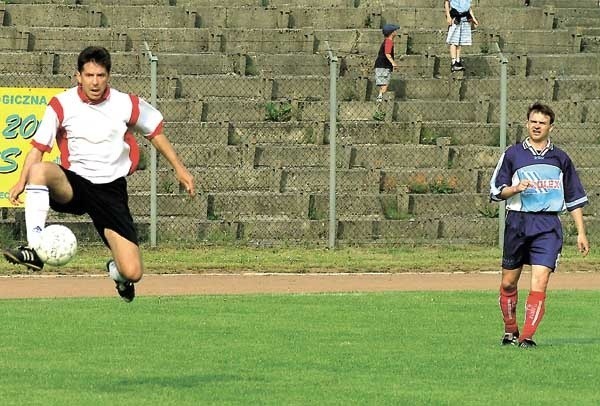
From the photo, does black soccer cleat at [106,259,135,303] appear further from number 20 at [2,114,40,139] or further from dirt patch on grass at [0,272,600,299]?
number 20 at [2,114,40,139]

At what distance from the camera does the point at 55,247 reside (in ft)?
36.3

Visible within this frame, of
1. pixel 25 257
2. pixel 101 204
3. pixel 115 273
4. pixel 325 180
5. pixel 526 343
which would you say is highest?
pixel 101 204

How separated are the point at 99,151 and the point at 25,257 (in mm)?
1194

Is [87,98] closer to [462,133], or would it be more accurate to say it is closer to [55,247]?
[55,247]

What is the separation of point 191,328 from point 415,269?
7.39m

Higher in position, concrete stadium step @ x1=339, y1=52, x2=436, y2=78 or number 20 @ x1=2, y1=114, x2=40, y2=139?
concrete stadium step @ x1=339, y1=52, x2=436, y2=78

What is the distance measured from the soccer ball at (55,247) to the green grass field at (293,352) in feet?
2.99

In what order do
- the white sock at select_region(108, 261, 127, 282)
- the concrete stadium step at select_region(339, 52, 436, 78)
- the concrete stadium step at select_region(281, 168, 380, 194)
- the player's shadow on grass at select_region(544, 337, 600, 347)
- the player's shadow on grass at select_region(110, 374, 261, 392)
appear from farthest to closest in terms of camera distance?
the concrete stadium step at select_region(339, 52, 436, 78) < the concrete stadium step at select_region(281, 168, 380, 194) < the player's shadow on grass at select_region(544, 337, 600, 347) < the white sock at select_region(108, 261, 127, 282) < the player's shadow on grass at select_region(110, 374, 261, 392)

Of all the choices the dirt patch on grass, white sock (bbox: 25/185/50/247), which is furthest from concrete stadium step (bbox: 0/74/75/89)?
white sock (bbox: 25/185/50/247)

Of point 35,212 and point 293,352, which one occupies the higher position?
point 35,212

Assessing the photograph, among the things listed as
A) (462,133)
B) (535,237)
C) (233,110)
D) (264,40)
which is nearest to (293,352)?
(535,237)

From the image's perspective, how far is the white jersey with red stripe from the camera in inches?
461

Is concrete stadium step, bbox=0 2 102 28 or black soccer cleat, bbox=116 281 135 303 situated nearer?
black soccer cleat, bbox=116 281 135 303

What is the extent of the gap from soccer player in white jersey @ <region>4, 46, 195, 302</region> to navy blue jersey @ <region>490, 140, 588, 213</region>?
3.25 meters
